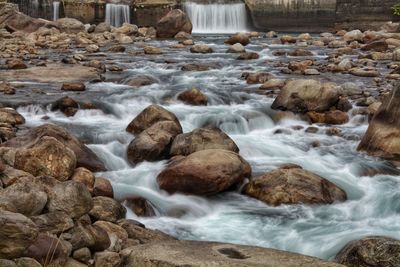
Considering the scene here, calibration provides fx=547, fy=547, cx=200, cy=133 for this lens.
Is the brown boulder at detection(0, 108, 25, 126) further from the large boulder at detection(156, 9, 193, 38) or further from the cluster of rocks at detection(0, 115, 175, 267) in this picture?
the large boulder at detection(156, 9, 193, 38)

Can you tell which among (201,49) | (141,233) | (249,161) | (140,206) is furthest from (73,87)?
(201,49)

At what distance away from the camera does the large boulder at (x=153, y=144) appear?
8023 millimetres

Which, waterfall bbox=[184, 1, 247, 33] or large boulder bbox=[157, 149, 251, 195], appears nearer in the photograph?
large boulder bbox=[157, 149, 251, 195]

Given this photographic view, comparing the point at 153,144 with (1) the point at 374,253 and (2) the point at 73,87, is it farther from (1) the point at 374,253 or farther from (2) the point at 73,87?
(2) the point at 73,87

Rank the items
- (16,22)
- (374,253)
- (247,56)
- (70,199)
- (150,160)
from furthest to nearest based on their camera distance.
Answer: (16,22) → (247,56) → (150,160) → (70,199) → (374,253)

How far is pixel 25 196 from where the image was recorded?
4.71 meters

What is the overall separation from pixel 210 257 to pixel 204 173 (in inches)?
109

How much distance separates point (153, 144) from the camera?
8.02 m

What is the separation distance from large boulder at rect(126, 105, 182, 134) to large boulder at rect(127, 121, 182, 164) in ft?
1.59

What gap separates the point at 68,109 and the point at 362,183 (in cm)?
564

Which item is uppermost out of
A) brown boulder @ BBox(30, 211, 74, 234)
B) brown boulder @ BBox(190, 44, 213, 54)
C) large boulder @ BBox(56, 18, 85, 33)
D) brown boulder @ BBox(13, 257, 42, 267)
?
large boulder @ BBox(56, 18, 85, 33)

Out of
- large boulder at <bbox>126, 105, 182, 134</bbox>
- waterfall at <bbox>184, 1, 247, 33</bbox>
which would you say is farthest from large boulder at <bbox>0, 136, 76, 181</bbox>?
waterfall at <bbox>184, 1, 247, 33</bbox>

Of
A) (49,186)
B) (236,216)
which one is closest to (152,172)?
(236,216)

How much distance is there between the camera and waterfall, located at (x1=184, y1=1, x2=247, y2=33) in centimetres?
3259
